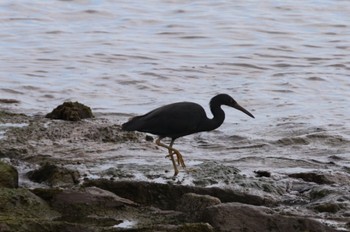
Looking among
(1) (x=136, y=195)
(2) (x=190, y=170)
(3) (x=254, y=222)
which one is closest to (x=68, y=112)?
(2) (x=190, y=170)

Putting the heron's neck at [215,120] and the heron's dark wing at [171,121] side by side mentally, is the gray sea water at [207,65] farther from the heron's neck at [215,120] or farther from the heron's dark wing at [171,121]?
the heron's dark wing at [171,121]

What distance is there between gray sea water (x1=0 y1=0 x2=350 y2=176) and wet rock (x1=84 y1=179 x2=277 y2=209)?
156 centimetres

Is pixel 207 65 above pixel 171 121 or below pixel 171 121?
below

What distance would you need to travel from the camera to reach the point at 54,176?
8594 mm

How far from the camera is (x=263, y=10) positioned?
23.9 meters

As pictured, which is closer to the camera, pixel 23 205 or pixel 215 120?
pixel 23 205

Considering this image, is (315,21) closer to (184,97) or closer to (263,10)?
(263,10)

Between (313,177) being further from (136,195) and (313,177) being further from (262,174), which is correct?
(136,195)

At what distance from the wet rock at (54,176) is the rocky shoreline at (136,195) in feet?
0.04

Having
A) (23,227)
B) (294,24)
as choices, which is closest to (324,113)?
(23,227)

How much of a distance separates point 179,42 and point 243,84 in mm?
4201

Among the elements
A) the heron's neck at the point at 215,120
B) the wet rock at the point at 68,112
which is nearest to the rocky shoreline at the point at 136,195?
the heron's neck at the point at 215,120

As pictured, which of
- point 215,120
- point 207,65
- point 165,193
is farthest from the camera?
point 207,65

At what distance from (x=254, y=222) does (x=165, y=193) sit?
1.28 metres
